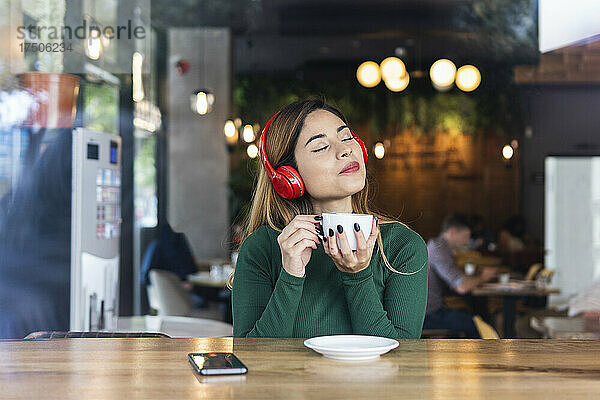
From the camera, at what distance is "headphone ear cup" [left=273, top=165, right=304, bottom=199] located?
1915 mm

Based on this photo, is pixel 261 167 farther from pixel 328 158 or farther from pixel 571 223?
pixel 571 223

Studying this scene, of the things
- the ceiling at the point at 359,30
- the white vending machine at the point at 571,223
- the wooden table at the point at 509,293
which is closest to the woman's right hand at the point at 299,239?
the wooden table at the point at 509,293

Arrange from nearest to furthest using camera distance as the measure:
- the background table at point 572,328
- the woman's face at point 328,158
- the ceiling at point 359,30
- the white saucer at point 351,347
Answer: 1. the white saucer at point 351,347
2. the woman's face at point 328,158
3. the background table at point 572,328
4. the ceiling at point 359,30

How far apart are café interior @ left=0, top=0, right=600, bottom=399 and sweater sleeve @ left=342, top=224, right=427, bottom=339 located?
0.05m

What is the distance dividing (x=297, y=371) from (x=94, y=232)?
331cm

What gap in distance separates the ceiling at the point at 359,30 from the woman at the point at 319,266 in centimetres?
613

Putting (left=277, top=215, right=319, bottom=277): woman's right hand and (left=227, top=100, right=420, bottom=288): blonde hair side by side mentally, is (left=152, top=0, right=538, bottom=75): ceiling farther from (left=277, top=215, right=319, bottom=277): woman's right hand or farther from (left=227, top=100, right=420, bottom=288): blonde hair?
(left=277, top=215, right=319, bottom=277): woman's right hand

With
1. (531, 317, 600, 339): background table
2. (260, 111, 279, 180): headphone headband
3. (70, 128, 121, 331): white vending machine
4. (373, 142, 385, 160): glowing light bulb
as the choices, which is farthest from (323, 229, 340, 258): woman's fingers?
(373, 142, 385, 160): glowing light bulb

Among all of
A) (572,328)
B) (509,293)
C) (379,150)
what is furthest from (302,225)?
(379,150)

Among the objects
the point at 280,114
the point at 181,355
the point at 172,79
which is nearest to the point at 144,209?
the point at 172,79

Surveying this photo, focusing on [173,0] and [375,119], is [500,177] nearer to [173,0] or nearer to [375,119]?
[375,119]

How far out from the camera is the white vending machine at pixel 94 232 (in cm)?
420

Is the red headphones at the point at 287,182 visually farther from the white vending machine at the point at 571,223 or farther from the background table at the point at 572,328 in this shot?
the white vending machine at the point at 571,223

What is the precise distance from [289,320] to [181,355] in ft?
1.30
